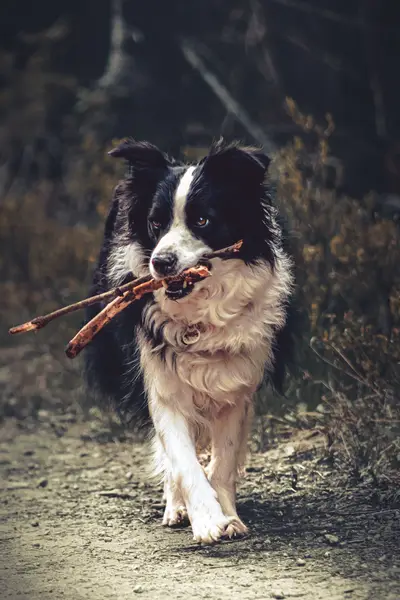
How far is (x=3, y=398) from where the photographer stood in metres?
7.56

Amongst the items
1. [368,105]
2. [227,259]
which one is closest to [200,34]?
[368,105]

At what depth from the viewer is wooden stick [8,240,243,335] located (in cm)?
439

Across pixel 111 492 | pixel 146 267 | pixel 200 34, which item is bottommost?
pixel 111 492

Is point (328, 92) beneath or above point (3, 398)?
above

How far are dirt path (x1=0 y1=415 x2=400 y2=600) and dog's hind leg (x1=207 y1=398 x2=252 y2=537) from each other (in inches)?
6.6

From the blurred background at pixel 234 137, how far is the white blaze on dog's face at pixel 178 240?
3.87 feet

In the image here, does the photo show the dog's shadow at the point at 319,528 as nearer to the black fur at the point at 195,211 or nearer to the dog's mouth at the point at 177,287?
the black fur at the point at 195,211

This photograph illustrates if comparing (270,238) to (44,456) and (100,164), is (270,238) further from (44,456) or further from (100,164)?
(100,164)

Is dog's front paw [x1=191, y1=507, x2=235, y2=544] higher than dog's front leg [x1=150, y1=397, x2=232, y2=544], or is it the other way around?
dog's front leg [x1=150, y1=397, x2=232, y2=544]

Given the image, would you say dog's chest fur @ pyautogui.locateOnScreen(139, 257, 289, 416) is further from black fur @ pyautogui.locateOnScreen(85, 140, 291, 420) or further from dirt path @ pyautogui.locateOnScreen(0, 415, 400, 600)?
dirt path @ pyautogui.locateOnScreen(0, 415, 400, 600)

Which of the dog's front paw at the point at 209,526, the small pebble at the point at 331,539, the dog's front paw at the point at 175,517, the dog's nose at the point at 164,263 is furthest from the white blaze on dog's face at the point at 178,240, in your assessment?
the small pebble at the point at 331,539

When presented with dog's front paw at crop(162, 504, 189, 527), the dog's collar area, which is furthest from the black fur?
dog's front paw at crop(162, 504, 189, 527)

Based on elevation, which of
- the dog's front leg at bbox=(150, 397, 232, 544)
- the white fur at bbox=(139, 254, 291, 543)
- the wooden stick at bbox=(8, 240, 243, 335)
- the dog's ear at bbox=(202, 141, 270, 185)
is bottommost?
the dog's front leg at bbox=(150, 397, 232, 544)

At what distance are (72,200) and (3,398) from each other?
16.3ft
